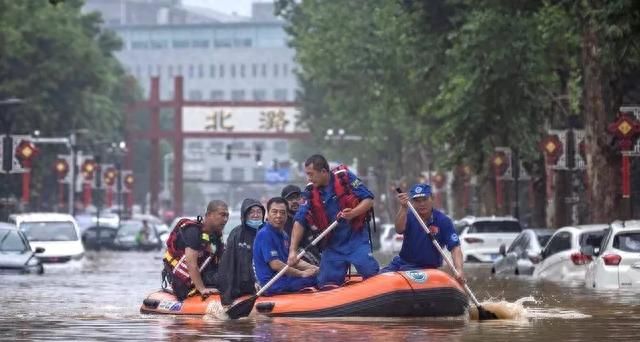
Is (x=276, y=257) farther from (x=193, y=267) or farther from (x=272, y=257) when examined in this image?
(x=193, y=267)

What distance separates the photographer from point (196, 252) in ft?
76.3

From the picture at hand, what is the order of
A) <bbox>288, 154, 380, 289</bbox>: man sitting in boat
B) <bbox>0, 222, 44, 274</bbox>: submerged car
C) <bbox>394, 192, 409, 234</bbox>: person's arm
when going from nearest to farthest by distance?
<bbox>394, 192, 409, 234</bbox>: person's arm, <bbox>288, 154, 380, 289</bbox>: man sitting in boat, <bbox>0, 222, 44, 274</bbox>: submerged car

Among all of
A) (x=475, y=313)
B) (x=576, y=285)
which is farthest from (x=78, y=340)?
(x=576, y=285)

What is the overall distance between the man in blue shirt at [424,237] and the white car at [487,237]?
28.9 m

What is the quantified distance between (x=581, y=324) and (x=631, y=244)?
8.14 metres

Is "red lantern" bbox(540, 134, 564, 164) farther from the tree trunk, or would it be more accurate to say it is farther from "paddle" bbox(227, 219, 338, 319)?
"paddle" bbox(227, 219, 338, 319)

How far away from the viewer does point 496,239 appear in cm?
5203

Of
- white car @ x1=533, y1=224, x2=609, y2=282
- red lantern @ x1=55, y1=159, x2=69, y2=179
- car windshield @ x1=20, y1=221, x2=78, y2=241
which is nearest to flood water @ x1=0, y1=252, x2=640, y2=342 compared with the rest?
white car @ x1=533, y1=224, x2=609, y2=282

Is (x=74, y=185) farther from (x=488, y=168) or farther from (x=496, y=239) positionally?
(x=496, y=239)

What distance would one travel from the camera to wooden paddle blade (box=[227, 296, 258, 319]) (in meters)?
22.2

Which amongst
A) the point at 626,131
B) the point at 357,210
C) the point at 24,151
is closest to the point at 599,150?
the point at 626,131

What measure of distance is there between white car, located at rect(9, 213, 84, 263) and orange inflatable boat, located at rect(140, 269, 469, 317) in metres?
29.2

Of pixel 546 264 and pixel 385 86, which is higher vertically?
pixel 385 86

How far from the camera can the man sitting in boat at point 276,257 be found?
22344 mm
